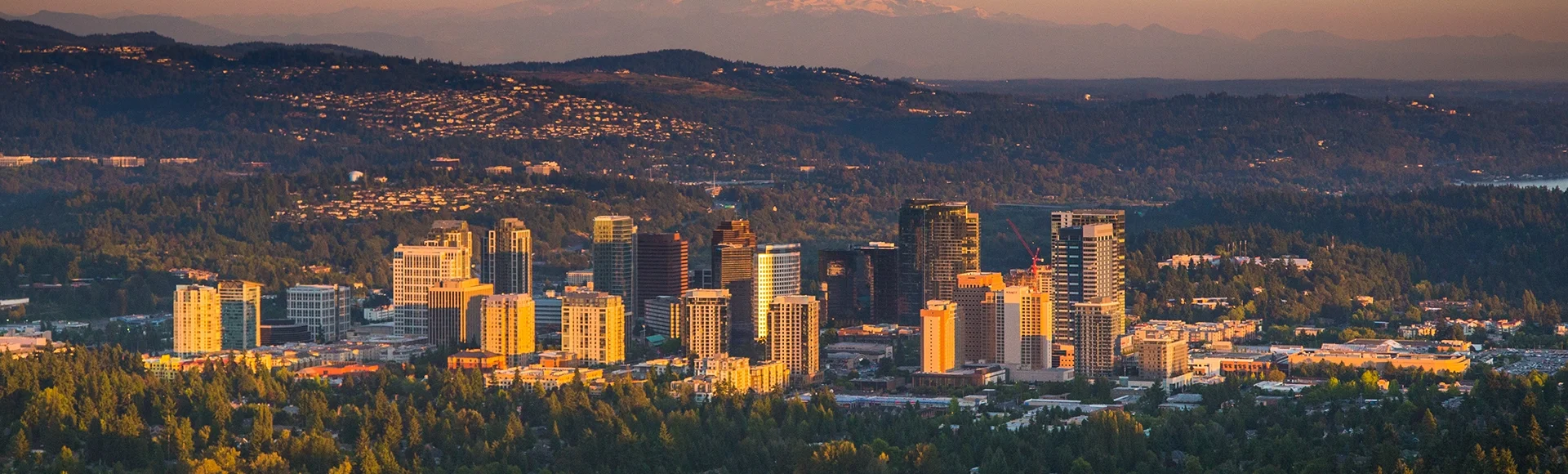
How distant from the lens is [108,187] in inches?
3529

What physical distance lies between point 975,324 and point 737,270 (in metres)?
7.53

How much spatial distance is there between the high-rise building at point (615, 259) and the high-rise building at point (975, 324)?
907 centimetres

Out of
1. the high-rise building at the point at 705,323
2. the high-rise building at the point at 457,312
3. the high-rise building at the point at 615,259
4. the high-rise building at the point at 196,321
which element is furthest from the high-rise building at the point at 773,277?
the high-rise building at the point at 196,321

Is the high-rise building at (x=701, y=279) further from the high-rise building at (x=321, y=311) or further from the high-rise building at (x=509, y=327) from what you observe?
the high-rise building at (x=321, y=311)

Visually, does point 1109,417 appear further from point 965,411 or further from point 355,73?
point 355,73

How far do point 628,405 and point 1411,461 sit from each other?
44.0ft

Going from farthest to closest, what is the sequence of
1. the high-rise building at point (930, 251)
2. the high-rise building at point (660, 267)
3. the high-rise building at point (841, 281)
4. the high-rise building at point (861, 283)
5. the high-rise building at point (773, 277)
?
the high-rise building at point (841, 281) → the high-rise building at point (861, 283) → the high-rise building at point (660, 267) → the high-rise building at point (930, 251) → the high-rise building at point (773, 277)

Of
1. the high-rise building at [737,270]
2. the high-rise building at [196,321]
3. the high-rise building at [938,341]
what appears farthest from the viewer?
the high-rise building at [737,270]

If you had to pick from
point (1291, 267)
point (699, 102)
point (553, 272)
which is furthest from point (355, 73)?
point (1291, 267)

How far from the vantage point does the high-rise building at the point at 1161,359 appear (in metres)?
53.8

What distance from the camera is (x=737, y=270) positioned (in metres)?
63.9

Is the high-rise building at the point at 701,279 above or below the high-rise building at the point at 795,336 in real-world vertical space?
above

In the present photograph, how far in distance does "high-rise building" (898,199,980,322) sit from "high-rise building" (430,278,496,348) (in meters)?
8.65

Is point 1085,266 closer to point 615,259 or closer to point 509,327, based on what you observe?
point 615,259
